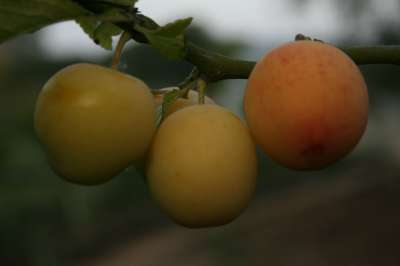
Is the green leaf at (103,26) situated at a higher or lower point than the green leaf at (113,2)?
lower

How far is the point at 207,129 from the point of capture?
3.40ft

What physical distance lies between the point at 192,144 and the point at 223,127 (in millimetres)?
58

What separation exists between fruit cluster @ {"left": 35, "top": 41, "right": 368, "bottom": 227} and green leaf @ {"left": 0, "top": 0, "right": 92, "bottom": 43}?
85mm

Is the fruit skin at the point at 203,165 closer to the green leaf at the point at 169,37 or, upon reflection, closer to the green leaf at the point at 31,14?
the green leaf at the point at 169,37

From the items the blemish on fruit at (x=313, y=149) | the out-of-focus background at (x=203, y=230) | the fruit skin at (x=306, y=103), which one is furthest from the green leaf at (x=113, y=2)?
the out-of-focus background at (x=203, y=230)

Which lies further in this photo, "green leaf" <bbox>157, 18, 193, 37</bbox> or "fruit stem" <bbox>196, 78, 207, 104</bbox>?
"fruit stem" <bbox>196, 78, 207, 104</bbox>

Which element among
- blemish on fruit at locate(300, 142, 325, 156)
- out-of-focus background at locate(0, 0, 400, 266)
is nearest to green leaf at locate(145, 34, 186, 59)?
blemish on fruit at locate(300, 142, 325, 156)

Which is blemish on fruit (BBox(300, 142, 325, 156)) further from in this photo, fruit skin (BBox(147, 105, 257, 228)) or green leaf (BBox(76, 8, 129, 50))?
green leaf (BBox(76, 8, 129, 50))

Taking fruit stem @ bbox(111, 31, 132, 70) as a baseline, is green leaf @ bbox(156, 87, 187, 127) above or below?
below

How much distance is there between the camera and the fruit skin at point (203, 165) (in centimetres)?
103

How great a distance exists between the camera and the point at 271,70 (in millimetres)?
1002

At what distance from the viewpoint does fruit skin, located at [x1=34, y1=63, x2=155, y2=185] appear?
0.97 metres

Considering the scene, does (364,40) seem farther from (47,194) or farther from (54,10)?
(54,10)

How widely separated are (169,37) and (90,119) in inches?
6.7
